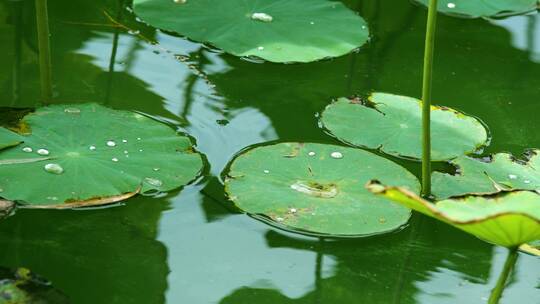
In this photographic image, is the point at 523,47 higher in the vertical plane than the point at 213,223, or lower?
higher

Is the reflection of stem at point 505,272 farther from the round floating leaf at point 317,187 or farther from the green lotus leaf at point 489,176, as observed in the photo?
the green lotus leaf at point 489,176

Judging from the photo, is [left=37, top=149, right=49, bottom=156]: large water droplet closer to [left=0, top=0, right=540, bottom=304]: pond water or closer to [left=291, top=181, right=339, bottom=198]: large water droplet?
[left=0, top=0, right=540, bottom=304]: pond water

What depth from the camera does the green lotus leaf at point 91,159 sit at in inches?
79.4

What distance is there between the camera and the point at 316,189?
212 cm

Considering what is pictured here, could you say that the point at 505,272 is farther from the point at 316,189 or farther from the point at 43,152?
the point at 43,152

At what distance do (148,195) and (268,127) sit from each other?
47 centimetres

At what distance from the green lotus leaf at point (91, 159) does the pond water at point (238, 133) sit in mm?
43

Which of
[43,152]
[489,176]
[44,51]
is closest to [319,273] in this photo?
[489,176]

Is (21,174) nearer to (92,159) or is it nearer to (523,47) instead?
(92,159)

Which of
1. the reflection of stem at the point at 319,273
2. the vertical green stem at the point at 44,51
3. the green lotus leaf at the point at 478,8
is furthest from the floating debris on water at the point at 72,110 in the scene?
the green lotus leaf at the point at 478,8

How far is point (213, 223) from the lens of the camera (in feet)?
6.74

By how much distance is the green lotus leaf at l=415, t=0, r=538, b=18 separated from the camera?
3275mm

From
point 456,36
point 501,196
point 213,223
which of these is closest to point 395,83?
point 456,36

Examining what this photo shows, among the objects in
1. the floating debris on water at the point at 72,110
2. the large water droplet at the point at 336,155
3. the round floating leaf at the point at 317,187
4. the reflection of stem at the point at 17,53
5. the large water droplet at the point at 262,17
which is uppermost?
the large water droplet at the point at 262,17
